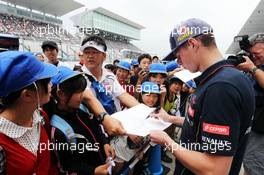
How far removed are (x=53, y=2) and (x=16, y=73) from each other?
31.9 meters

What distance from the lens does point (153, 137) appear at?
1.45 metres

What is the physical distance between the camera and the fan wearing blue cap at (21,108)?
45.2 inches

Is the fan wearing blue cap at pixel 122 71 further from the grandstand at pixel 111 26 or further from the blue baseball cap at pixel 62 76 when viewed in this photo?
the grandstand at pixel 111 26

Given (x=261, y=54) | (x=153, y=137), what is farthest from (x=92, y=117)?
(x=261, y=54)

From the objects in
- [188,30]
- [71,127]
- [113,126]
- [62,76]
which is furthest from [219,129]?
[62,76]

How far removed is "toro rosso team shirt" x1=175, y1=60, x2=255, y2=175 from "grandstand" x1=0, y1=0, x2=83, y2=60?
1730cm

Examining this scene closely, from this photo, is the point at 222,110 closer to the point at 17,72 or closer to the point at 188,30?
the point at 188,30

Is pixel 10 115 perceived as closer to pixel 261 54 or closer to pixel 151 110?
pixel 151 110

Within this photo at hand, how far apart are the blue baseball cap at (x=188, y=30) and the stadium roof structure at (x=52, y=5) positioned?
94.0 feet

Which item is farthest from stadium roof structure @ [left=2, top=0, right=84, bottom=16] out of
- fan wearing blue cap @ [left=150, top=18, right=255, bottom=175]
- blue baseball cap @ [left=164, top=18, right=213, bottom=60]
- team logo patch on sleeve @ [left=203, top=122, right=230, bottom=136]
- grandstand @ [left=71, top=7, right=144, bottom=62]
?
team logo patch on sleeve @ [left=203, top=122, right=230, bottom=136]

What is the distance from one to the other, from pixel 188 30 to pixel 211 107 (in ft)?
1.67

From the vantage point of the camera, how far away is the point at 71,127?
1.60 metres

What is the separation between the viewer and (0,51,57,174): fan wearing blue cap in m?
1.15

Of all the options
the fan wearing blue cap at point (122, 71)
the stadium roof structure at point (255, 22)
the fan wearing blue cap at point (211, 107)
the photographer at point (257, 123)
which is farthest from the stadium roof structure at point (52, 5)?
the fan wearing blue cap at point (211, 107)
